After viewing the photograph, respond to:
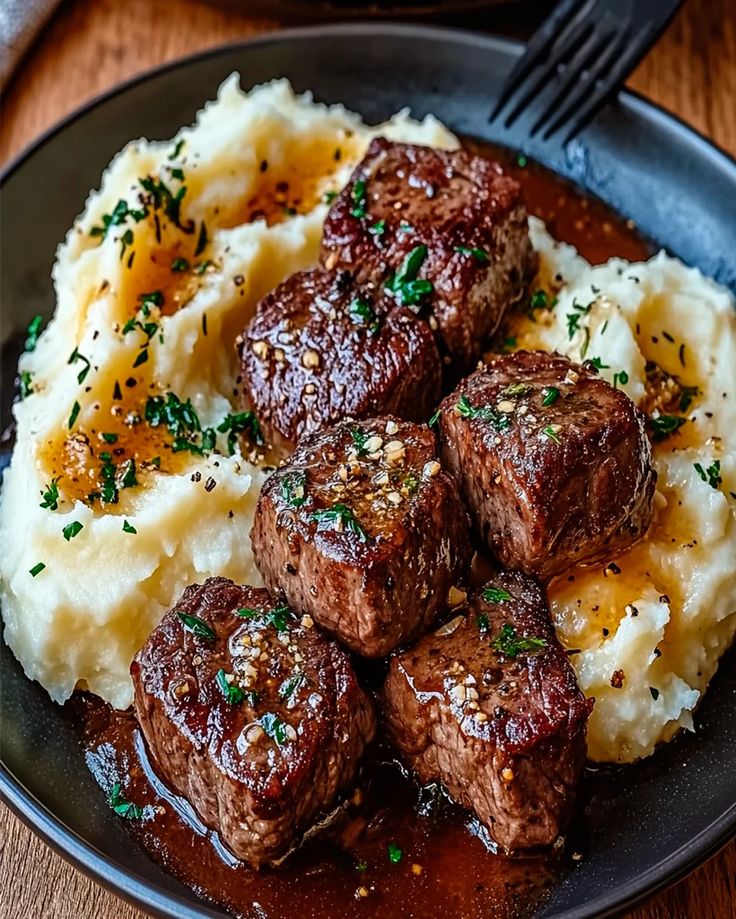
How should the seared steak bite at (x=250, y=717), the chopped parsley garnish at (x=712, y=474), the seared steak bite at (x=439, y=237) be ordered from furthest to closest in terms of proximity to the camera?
the seared steak bite at (x=439, y=237) → the chopped parsley garnish at (x=712, y=474) → the seared steak bite at (x=250, y=717)

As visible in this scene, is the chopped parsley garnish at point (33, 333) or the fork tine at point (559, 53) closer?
the chopped parsley garnish at point (33, 333)

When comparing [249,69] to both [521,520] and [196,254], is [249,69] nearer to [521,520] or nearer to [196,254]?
[196,254]

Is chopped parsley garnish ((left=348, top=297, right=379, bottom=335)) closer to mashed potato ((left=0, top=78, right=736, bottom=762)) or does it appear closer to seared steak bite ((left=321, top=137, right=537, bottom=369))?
seared steak bite ((left=321, top=137, right=537, bottom=369))

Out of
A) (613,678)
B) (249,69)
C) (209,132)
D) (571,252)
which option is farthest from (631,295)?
(249,69)

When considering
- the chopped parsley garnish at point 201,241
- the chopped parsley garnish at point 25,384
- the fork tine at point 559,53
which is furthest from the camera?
the fork tine at point 559,53

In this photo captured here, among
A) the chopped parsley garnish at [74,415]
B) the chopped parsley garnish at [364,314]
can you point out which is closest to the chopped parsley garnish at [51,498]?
the chopped parsley garnish at [74,415]

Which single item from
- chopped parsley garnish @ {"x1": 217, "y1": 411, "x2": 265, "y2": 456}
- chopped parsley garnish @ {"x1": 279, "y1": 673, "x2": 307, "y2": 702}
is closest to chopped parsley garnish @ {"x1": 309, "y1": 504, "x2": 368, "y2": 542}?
chopped parsley garnish @ {"x1": 279, "y1": 673, "x2": 307, "y2": 702}

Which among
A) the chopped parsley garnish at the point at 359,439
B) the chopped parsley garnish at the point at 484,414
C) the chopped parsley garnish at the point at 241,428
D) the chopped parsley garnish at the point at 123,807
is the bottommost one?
the chopped parsley garnish at the point at 123,807

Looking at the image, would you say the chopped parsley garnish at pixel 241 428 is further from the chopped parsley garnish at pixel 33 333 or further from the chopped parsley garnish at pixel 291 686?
the chopped parsley garnish at pixel 291 686
